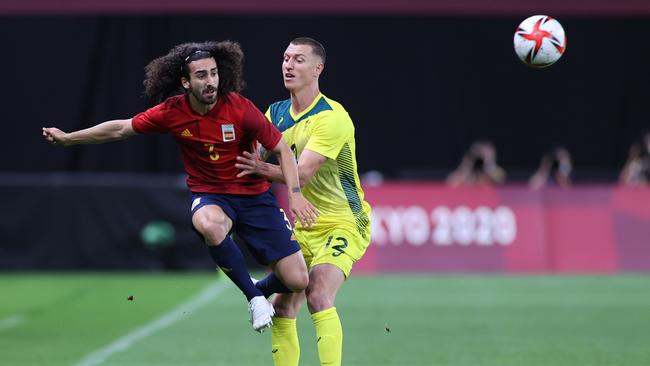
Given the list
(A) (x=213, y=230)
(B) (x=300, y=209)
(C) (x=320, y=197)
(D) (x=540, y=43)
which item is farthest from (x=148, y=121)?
(D) (x=540, y=43)

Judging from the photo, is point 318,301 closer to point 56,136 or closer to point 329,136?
point 329,136

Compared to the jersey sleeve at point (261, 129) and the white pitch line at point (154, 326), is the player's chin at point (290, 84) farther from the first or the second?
the white pitch line at point (154, 326)

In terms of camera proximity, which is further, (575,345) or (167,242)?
(167,242)

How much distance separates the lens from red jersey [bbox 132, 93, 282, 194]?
27.9 ft

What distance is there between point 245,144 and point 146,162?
17.0 metres

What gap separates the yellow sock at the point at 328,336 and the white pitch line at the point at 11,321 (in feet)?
18.8

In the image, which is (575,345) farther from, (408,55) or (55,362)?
(408,55)

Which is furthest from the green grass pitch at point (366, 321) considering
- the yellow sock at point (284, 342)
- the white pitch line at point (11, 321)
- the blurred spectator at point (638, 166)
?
the blurred spectator at point (638, 166)

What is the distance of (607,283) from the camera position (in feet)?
59.9

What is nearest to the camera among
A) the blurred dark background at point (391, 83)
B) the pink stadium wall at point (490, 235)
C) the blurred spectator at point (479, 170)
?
the pink stadium wall at point (490, 235)

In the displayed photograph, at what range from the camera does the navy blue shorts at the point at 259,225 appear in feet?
28.2

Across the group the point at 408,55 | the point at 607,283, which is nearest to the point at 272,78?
the point at 408,55

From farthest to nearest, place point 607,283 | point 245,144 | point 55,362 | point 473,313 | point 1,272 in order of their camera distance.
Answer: point 1,272 < point 607,283 < point 473,313 < point 55,362 < point 245,144

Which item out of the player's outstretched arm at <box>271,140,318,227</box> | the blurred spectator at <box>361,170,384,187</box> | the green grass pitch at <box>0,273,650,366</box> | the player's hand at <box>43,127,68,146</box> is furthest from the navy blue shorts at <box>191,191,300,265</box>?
the blurred spectator at <box>361,170,384,187</box>
